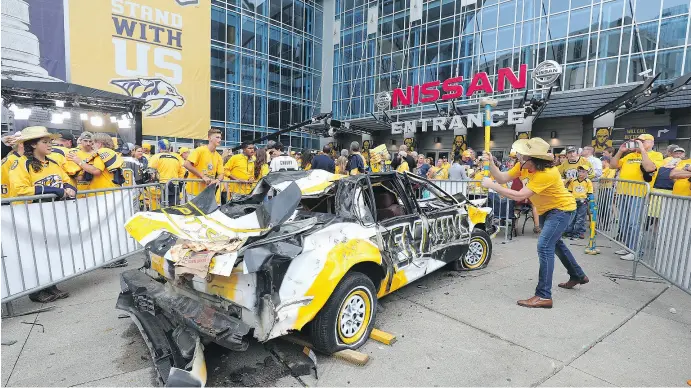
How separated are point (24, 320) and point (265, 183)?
108 inches

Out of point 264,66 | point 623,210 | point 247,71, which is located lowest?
point 623,210

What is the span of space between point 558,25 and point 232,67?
856 inches

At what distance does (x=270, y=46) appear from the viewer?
29.4 m

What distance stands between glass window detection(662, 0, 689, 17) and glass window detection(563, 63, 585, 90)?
3865mm

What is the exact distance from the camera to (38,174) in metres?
4.12

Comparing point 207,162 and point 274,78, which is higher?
point 274,78

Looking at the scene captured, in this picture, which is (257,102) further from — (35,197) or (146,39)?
(35,197)

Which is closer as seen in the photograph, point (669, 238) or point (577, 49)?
point (669, 238)

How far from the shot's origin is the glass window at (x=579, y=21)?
19844 mm

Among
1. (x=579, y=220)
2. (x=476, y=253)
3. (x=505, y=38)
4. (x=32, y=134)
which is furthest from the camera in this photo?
(x=505, y=38)

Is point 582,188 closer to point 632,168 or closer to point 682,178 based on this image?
point 632,168

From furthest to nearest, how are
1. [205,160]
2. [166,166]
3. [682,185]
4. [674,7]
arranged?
[674,7] → [166,166] → [205,160] → [682,185]

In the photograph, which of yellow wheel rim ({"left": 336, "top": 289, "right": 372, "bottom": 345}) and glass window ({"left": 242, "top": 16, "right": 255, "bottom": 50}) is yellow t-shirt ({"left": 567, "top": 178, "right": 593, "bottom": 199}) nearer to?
yellow wheel rim ({"left": 336, "top": 289, "right": 372, "bottom": 345})

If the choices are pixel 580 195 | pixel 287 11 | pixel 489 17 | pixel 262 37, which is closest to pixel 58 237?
pixel 580 195
